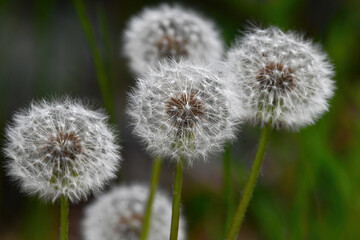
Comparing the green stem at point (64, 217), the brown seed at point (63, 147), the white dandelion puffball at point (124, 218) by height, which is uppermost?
the white dandelion puffball at point (124, 218)

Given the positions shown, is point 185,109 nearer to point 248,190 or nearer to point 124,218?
point 248,190

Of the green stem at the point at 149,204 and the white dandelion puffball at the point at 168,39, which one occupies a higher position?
the white dandelion puffball at the point at 168,39

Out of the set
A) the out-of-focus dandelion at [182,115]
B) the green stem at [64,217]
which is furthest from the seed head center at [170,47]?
the green stem at [64,217]

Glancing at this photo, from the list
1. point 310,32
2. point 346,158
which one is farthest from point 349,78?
point 346,158

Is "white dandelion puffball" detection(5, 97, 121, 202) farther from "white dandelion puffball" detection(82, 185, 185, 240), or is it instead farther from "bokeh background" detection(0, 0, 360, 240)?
"bokeh background" detection(0, 0, 360, 240)

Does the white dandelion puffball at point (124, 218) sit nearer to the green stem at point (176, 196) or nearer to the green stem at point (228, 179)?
the green stem at point (228, 179)

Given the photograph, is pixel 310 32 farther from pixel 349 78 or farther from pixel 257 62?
pixel 257 62

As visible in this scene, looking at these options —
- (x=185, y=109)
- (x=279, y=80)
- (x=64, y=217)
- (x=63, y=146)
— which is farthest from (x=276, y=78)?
(x=64, y=217)
